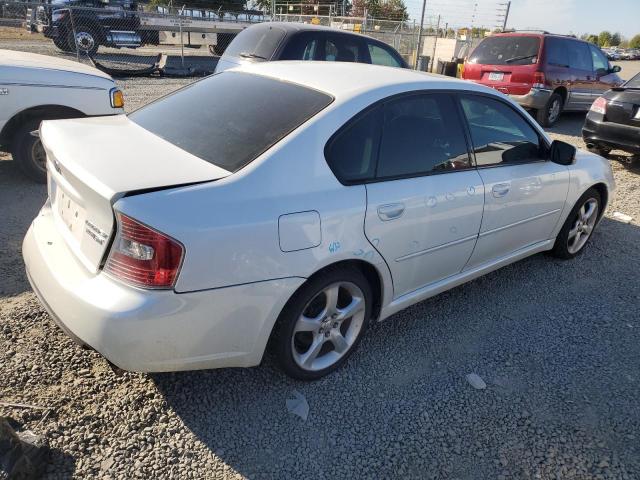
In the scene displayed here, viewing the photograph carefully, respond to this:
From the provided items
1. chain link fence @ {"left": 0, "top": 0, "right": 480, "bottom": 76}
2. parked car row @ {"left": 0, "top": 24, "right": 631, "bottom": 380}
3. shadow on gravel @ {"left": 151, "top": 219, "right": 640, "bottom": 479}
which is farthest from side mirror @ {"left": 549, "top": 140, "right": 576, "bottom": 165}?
chain link fence @ {"left": 0, "top": 0, "right": 480, "bottom": 76}

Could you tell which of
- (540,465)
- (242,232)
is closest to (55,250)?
(242,232)

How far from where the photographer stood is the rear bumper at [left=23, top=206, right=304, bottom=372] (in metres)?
2.01

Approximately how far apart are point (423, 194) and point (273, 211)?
101 cm

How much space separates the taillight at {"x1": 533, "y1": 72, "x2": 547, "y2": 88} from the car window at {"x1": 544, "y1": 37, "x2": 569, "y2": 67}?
413 mm

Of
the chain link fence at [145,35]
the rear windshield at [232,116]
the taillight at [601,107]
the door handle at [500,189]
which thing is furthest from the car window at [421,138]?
the chain link fence at [145,35]

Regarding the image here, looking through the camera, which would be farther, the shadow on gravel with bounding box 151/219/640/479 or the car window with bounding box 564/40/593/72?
the car window with bounding box 564/40/593/72

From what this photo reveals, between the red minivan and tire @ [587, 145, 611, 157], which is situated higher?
the red minivan

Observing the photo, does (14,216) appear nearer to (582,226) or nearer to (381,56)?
(582,226)

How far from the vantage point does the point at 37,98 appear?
4707 mm

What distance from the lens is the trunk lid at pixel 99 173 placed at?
6.82 ft

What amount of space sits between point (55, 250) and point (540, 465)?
8.38 ft

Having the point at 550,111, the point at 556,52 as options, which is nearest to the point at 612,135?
the point at 550,111

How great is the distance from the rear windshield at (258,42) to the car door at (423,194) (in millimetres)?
4604

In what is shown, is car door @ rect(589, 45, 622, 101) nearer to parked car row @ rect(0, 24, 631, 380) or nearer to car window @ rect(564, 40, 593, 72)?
car window @ rect(564, 40, 593, 72)
